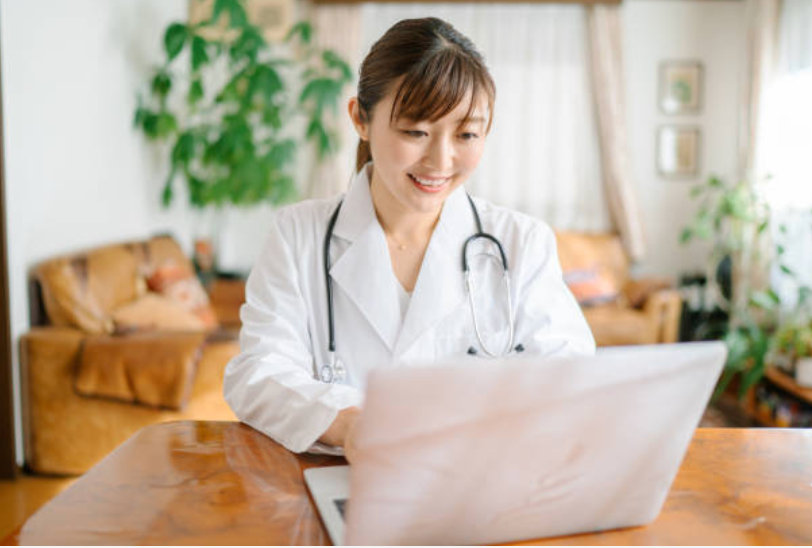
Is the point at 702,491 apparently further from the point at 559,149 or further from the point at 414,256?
the point at 559,149

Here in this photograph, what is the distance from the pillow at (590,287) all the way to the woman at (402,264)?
300 centimetres

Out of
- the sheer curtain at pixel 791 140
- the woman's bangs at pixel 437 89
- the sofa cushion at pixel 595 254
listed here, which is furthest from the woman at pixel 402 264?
the sofa cushion at pixel 595 254

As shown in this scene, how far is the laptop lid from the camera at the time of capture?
1.86ft

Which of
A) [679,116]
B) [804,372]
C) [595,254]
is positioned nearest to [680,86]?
[679,116]

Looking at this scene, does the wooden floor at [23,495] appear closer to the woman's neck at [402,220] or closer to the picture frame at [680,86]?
the woman's neck at [402,220]

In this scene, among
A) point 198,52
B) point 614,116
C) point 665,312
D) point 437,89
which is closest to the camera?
point 437,89

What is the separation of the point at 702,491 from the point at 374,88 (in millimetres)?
826

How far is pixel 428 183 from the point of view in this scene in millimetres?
1239

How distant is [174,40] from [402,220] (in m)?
2.82

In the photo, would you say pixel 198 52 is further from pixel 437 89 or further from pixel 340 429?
pixel 340 429

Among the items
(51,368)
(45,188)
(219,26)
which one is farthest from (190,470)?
(219,26)

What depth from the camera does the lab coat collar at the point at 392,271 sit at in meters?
1.30

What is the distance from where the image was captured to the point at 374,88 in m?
1.23

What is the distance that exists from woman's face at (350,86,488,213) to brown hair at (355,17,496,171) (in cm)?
2
